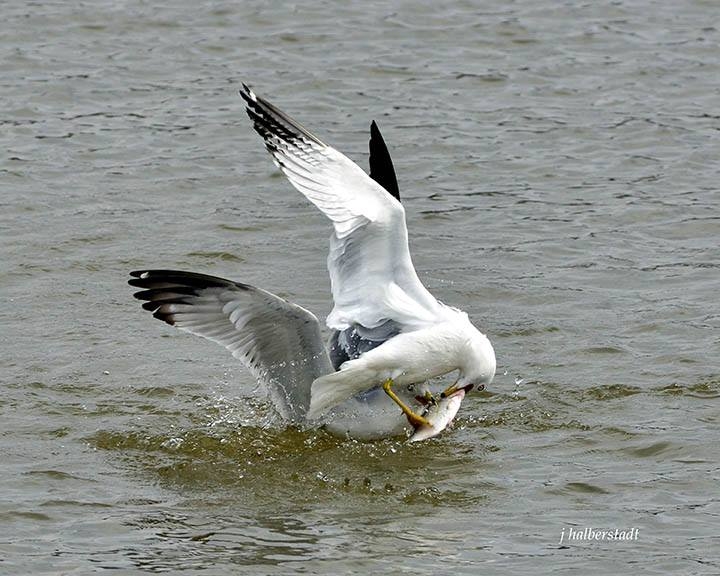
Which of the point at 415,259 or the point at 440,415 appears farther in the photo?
the point at 415,259

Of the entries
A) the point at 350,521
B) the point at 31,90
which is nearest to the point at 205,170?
the point at 31,90

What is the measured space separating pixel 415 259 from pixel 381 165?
7.55ft

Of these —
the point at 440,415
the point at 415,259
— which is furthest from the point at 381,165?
the point at 415,259

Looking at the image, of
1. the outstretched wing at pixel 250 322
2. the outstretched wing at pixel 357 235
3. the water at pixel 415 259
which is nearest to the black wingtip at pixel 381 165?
the outstretched wing at pixel 357 235

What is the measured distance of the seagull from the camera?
24.8 feet

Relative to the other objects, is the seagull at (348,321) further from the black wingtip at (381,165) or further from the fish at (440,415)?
the black wingtip at (381,165)

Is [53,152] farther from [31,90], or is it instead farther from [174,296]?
[174,296]

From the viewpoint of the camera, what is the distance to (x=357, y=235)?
299 inches

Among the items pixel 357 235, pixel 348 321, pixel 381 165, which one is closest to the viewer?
pixel 357 235

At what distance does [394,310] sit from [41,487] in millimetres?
2015

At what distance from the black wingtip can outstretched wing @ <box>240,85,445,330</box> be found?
0.71m

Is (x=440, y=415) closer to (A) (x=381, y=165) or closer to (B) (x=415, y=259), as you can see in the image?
(A) (x=381, y=165)

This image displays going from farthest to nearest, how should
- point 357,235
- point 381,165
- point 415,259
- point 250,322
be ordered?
1. point 415,259
2. point 381,165
3. point 250,322
4. point 357,235

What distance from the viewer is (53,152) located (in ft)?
41.6
